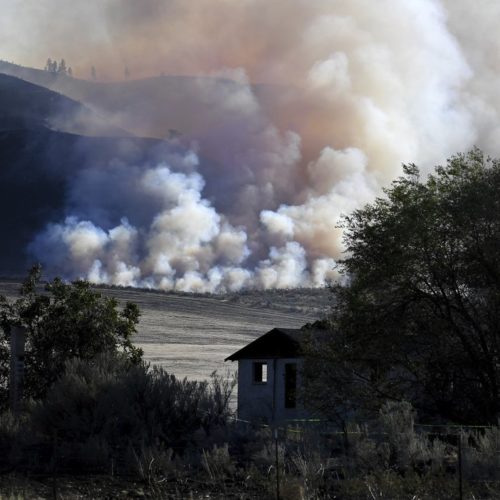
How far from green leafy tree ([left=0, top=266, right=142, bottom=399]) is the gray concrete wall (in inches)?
398

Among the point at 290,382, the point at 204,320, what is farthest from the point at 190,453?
the point at 204,320

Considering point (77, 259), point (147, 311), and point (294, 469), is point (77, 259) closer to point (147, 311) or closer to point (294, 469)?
point (147, 311)

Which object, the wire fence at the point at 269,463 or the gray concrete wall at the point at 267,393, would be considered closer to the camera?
the wire fence at the point at 269,463

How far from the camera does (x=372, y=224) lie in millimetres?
39938

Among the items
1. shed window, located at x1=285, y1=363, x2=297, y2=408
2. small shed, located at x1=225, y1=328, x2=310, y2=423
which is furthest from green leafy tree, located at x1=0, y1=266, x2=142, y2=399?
shed window, located at x1=285, y1=363, x2=297, y2=408

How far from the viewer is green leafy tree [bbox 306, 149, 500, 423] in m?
37.6

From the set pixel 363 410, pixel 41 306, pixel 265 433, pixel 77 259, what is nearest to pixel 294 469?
pixel 265 433

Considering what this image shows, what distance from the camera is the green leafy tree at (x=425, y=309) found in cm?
3762

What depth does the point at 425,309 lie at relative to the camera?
38938mm

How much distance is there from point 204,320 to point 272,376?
63.2 metres

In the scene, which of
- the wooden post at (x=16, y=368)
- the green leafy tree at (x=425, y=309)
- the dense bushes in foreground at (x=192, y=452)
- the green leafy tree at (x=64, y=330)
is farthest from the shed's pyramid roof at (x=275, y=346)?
the dense bushes in foreground at (x=192, y=452)

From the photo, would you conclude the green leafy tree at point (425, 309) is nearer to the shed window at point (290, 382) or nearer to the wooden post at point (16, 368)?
the wooden post at point (16, 368)

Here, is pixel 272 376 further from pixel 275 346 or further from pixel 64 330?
pixel 64 330

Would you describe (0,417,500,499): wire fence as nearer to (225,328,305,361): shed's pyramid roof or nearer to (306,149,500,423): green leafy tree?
(306,149,500,423): green leafy tree
